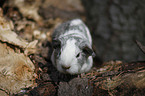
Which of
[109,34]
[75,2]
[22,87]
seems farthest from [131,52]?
[22,87]

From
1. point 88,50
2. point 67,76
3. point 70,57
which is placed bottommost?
point 67,76

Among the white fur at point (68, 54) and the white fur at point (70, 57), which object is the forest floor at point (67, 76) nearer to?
the white fur at point (70, 57)

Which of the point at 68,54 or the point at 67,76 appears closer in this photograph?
the point at 68,54

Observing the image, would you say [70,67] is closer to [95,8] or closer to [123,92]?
[123,92]

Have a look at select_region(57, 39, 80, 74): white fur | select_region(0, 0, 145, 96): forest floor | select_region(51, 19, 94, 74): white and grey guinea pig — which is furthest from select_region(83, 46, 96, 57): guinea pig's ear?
select_region(0, 0, 145, 96): forest floor

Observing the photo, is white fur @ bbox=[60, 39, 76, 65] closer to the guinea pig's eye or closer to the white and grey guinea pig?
the white and grey guinea pig

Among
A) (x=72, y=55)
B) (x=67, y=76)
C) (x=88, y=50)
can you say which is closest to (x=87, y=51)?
(x=88, y=50)

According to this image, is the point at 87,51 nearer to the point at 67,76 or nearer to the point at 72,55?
the point at 72,55

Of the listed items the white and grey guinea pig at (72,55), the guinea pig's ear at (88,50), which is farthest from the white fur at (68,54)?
the guinea pig's ear at (88,50)
